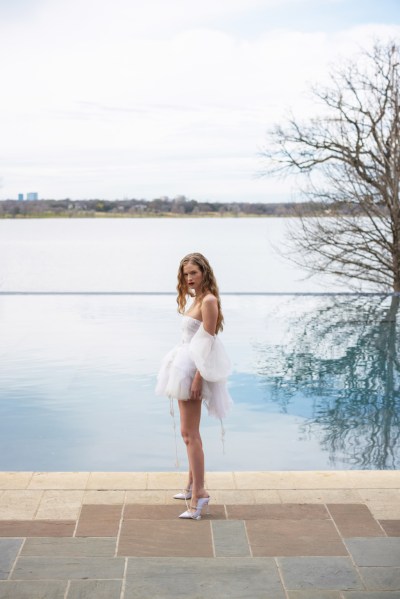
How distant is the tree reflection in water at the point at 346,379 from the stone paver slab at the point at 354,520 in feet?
3.21

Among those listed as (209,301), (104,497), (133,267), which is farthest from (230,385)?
(133,267)

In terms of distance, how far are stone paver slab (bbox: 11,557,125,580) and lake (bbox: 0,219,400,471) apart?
1504 millimetres

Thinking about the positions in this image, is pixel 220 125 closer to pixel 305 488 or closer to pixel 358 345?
pixel 358 345

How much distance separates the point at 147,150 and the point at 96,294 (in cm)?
5284

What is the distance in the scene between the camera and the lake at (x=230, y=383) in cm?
476

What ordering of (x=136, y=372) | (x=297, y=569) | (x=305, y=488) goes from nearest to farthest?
(x=297, y=569) → (x=305, y=488) → (x=136, y=372)

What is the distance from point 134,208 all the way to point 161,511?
63.1 ft

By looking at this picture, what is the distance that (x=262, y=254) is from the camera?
41.2 metres

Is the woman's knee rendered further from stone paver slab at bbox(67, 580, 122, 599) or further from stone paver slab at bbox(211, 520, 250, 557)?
stone paver slab at bbox(67, 580, 122, 599)

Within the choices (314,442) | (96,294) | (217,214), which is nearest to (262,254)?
(217,214)

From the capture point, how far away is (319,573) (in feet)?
9.57

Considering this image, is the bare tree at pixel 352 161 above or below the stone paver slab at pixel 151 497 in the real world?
above

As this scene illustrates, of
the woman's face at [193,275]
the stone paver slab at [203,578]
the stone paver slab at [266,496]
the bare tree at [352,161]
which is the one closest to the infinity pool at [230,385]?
the stone paver slab at [266,496]

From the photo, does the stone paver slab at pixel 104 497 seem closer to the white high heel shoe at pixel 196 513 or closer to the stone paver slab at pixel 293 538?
the white high heel shoe at pixel 196 513
